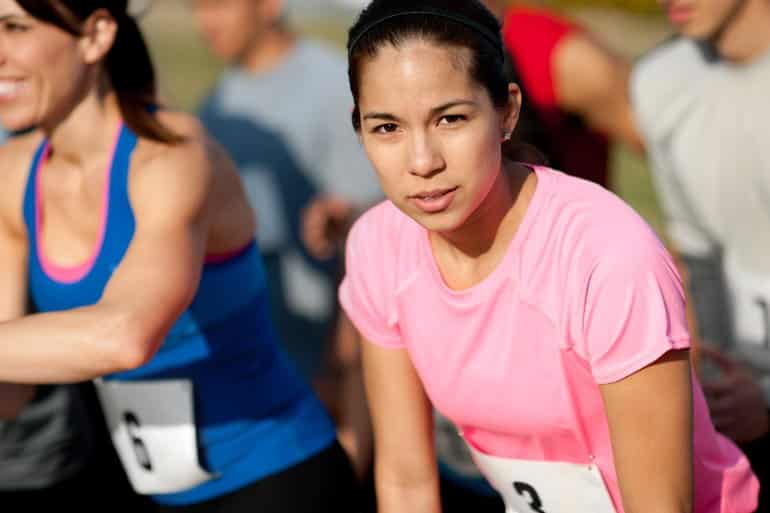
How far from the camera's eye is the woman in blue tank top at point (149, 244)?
270 cm

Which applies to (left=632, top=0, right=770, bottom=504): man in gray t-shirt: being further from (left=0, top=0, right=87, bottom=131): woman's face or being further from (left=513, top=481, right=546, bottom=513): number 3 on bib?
(left=0, top=0, right=87, bottom=131): woman's face

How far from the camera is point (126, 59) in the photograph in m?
2.91

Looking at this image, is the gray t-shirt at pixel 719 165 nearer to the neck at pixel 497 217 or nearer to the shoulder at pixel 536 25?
the shoulder at pixel 536 25

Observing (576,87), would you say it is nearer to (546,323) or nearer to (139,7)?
(139,7)

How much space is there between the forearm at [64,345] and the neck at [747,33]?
1857 mm

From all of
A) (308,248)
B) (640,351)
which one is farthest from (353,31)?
(308,248)

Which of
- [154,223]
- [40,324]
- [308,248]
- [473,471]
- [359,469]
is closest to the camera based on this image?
[40,324]

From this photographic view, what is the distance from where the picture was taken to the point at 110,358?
7.90 feet

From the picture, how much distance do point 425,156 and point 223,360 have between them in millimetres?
910

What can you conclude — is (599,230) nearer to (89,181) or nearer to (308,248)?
(89,181)

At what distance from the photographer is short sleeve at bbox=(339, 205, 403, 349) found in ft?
7.97

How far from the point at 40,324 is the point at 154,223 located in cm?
30

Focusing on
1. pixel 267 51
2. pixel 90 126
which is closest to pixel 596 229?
pixel 90 126

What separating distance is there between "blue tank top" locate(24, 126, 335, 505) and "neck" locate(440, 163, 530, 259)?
70cm
